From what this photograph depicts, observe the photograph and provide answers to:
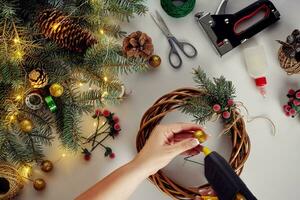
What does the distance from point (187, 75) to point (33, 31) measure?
0.39 meters

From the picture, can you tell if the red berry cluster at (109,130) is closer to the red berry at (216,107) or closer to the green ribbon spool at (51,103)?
the green ribbon spool at (51,103)

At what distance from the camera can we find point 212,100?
906 mm

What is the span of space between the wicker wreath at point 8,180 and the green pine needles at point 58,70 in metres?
0.02

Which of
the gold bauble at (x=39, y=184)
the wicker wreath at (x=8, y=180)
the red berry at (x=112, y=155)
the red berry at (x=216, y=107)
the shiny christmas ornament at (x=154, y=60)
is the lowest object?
the red berry at (x=216, y=107)

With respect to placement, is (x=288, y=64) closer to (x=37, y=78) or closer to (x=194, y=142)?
(x=194, y=142)

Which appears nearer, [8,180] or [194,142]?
[194,142]

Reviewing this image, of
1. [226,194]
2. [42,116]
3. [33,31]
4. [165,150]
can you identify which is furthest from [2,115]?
[226,194]

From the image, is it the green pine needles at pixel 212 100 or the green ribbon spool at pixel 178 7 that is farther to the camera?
the green ribbon spool at pixel 178 7

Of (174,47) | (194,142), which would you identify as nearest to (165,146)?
(194,142)

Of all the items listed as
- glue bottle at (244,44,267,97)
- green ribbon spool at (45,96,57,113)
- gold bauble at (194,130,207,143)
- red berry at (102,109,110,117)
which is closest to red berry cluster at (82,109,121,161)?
red berry at (102,109,110,117)

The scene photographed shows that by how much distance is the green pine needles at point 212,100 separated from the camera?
0.89 meters

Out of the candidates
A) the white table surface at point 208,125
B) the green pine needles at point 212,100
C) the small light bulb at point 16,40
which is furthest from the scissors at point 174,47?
the small light bulb at point 16,40

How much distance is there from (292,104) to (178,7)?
0.36m

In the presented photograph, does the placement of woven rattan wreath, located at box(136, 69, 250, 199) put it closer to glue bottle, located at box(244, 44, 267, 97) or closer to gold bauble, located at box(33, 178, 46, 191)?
glue bottle, located at box(244, 44, 267, 97)
